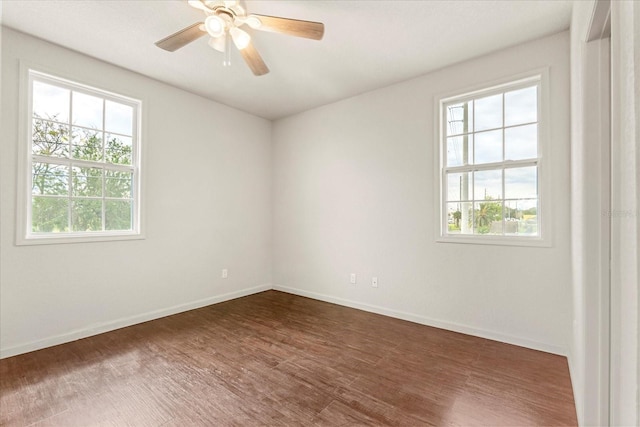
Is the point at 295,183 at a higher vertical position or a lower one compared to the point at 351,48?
lower

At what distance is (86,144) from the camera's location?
298 cm

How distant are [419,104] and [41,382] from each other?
13.9 feet

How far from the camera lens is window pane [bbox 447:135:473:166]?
121 inches

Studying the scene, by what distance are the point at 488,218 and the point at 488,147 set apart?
736 millimetres

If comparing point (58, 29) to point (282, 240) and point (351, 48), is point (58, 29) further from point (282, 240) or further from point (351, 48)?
point (282, 240)

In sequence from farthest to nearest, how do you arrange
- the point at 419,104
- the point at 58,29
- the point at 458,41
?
the point at 419,104
the point at 458,41
the point at 58,29

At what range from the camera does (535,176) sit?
269 cm

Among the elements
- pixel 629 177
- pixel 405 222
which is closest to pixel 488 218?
pixel 405 222

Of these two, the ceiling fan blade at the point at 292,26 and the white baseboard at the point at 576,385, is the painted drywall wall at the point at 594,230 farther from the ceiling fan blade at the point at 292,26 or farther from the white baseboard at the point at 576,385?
the ceiling fan blade at the point at 292,26

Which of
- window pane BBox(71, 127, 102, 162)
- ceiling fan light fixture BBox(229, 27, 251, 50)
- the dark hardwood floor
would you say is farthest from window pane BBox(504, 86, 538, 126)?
window pane BBox(71, 127, 102, 162)

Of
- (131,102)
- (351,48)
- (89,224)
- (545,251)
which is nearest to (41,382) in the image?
(89,224)

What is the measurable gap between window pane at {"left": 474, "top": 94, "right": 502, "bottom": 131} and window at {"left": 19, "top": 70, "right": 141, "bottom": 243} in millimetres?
3813

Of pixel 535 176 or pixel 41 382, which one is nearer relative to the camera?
pixel 41 382

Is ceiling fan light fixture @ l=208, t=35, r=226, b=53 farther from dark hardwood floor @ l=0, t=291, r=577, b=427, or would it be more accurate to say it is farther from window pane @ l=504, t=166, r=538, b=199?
window pane @ l=504, t=166, r=538, b=199
